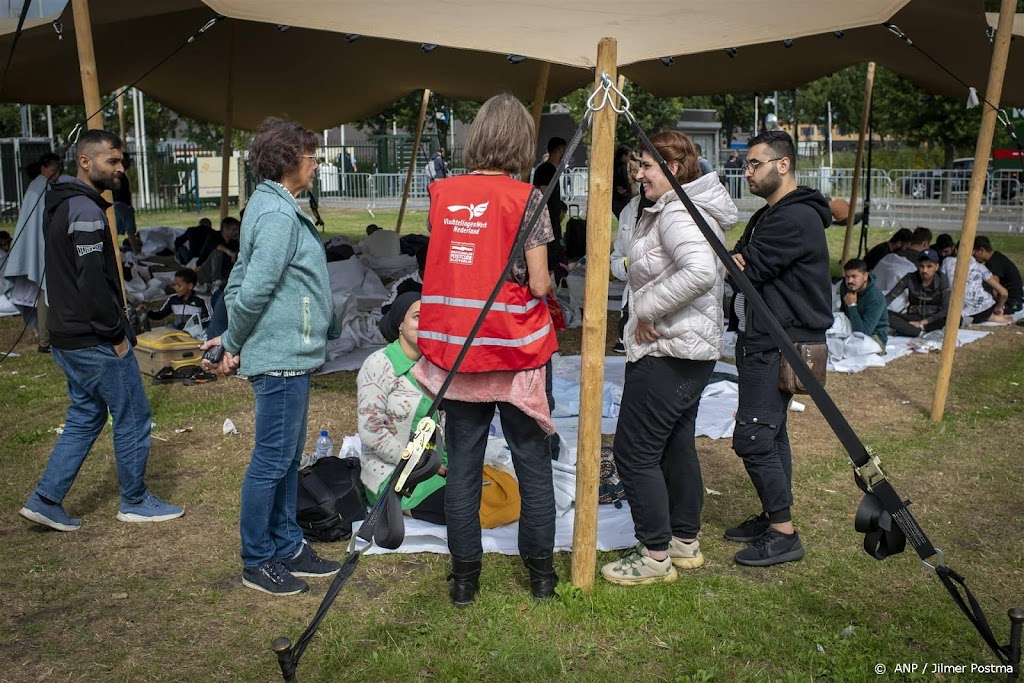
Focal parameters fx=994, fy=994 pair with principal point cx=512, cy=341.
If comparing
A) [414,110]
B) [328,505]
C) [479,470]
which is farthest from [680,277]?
[414,110]

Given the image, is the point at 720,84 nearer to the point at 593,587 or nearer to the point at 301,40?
the point at 301,40

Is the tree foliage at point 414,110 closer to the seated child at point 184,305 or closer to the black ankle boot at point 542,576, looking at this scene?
the seated child at point 184,305

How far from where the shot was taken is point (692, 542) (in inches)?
169

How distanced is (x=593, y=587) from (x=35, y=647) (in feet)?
6.92

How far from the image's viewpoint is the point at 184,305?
30.6ft

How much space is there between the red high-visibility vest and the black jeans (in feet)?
1.85

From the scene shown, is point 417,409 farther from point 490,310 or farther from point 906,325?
point 906,325

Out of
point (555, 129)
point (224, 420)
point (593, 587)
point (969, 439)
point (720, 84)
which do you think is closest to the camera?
point (593, 587)

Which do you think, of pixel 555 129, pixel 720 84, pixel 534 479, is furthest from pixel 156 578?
pixel 555 129

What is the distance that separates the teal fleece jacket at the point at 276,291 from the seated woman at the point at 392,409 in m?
0.72

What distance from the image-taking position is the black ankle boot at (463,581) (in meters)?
3.86

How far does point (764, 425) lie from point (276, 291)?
209cm

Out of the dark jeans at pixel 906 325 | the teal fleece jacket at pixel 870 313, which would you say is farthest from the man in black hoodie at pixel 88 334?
the dark jeans at pixel 906 325

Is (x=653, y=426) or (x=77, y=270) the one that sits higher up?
(x=77, y=270)
